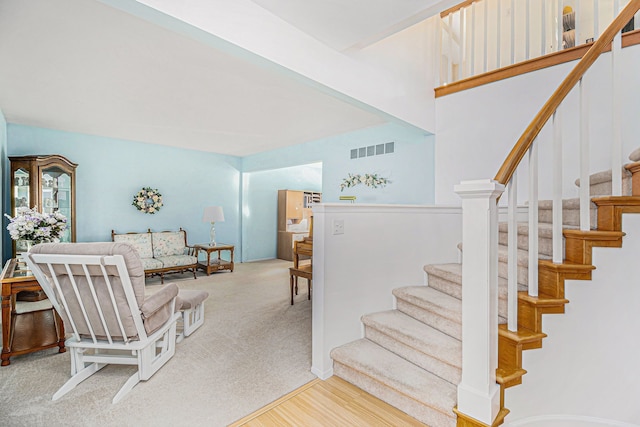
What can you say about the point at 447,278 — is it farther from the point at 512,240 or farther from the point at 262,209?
the point at 262,209

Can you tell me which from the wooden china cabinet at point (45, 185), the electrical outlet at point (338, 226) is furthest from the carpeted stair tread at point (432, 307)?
the wooden china cabinet at point (45, 185)

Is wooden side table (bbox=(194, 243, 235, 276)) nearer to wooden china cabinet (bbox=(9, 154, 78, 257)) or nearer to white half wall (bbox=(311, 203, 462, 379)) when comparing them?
wooden china cabinet (bbox=(9, 154, 78, 257))

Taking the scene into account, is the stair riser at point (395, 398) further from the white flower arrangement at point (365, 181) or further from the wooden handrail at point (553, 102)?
the white flower arrangement at point (365, 181)

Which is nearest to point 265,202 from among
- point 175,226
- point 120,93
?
point 175,226

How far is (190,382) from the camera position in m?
2.15

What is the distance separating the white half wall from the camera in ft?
7.32

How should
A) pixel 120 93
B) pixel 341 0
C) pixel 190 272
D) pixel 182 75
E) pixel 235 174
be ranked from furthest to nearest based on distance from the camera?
pixel 235 174
pixel 190 272
pixel 120 93
pixel 182 75
pixel 341 0

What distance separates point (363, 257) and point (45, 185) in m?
4.85

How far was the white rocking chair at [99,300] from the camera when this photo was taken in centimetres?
194

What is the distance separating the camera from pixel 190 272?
606 centimetres

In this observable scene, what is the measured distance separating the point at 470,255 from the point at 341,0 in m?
1.73

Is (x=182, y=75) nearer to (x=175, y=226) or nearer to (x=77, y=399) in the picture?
(x=77, y=399)

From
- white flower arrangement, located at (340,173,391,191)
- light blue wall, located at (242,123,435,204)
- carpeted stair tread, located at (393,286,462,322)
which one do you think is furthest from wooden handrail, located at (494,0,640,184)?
white flower arrangement, located at (340,173,391,191)

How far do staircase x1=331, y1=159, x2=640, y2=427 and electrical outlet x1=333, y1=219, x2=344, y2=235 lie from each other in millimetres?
753
